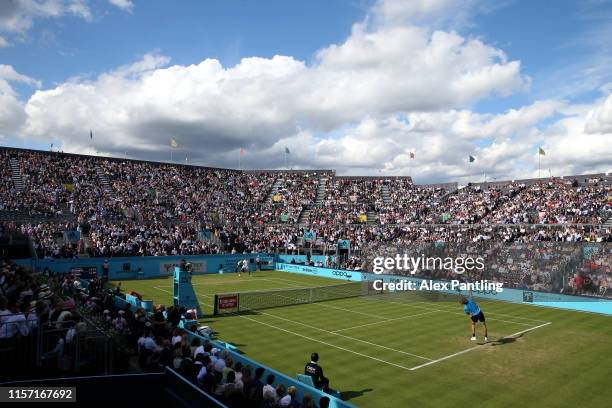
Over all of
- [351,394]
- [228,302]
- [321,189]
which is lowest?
[351,394]

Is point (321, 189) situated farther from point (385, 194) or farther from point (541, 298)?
point (541, 298)

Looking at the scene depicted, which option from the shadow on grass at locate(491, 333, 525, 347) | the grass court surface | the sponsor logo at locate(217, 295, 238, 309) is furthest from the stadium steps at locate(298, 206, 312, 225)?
the shadow on grass at locate(491, 333, 525, 347)

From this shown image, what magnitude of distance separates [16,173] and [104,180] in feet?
30.9

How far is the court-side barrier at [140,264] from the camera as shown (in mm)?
38750

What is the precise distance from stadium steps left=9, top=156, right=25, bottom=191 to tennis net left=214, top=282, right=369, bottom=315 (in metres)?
32.9

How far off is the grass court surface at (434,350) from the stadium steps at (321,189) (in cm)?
3548

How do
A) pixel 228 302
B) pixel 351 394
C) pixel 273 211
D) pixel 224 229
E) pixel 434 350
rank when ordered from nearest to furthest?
pixel 351 394, pixel 434 350, pixel 228 302, pixel 224 229, pixel 273 211

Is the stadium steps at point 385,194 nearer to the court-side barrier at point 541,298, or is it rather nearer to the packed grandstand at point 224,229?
the packed grandstand at point 224,229

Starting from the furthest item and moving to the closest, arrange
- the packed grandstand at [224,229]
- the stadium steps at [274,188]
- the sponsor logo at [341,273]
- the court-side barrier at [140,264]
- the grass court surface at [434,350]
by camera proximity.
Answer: the stadium steps at [274,188] < the sponsor logo at [341,273] < the court-side barrier at [140,264] < the grass court surface at [434,350] < the packed grandstand at [224,229]

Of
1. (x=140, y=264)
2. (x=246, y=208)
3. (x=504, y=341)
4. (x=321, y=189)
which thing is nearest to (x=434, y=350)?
(x=504, y=341)

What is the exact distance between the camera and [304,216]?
61.8 metres

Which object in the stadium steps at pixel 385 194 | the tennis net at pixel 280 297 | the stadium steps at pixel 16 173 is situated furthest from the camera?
the stadium steps at pixel 385 194

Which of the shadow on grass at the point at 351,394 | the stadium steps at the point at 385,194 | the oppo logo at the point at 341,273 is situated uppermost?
the stadium steps at the point at 385,194

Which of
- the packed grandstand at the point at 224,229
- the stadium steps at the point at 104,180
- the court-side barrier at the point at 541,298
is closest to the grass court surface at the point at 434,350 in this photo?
the court-side barrier at the point at 541,298
